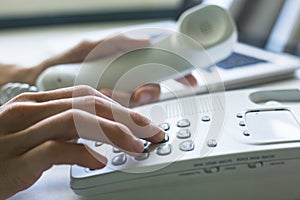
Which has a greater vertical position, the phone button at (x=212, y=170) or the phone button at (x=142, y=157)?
the phone button at (x=142, y=157)

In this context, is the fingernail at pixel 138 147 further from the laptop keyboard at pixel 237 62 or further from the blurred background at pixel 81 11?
the blurred background at pixel 81 11

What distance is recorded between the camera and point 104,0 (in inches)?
47.0

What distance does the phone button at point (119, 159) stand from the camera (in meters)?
0.36

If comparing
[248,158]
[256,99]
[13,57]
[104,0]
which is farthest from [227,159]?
[104,0]

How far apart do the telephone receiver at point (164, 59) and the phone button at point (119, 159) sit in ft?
0.50

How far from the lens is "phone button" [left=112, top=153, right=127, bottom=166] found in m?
0.36

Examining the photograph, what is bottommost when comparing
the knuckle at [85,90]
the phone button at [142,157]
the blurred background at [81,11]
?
the blurred background at [81,11]

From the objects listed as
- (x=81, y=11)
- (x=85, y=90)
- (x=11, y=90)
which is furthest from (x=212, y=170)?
(x=81, y=11)

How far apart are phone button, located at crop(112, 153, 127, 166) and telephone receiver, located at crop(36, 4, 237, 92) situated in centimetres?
15

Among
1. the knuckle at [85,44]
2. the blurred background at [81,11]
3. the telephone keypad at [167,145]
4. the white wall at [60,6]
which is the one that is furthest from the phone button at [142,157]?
the white wall at [60,6]

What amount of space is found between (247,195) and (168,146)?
0.26 feet

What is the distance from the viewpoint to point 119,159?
365 mm

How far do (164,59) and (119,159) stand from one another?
0.20m

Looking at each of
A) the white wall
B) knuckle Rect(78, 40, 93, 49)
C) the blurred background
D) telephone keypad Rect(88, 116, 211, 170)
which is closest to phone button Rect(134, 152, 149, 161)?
telephone keypad Rect(88, 116, 211, 170)
